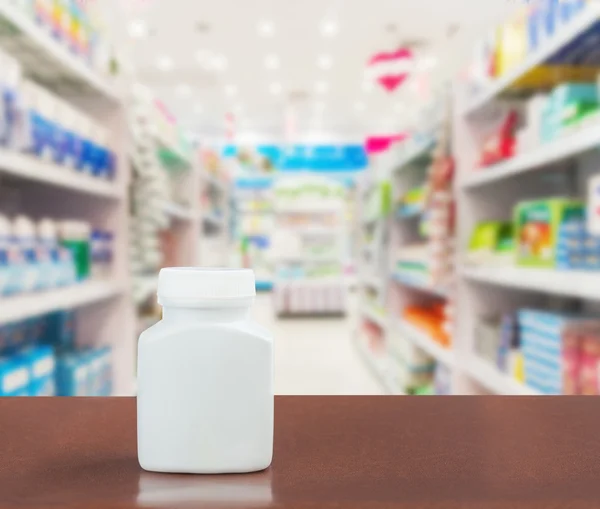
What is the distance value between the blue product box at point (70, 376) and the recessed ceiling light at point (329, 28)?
7.40 metres

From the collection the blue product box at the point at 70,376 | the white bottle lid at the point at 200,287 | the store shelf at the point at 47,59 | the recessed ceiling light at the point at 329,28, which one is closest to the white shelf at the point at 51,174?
the store shelf at the point at 47,59

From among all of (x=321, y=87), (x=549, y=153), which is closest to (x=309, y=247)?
(x=321, y=87)

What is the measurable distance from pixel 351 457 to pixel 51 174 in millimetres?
1959

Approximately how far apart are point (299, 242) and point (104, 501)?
28.4ft

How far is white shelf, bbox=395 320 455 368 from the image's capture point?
285 centimetres

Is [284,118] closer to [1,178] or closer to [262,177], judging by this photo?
[262,177]

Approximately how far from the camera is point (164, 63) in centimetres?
1059

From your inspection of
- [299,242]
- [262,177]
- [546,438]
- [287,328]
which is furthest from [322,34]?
[546,438]

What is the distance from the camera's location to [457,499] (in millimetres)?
394

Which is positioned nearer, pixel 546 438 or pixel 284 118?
pixel 546 438

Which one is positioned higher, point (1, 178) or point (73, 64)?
point (73, 64)

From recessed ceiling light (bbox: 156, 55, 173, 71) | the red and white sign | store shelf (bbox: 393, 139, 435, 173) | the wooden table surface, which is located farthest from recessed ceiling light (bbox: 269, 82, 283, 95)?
the wooden table surface

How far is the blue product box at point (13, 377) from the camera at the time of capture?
1821 millimetres

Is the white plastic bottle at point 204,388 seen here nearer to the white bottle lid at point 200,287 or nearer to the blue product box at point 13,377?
the white bottle lid at point 200,287
